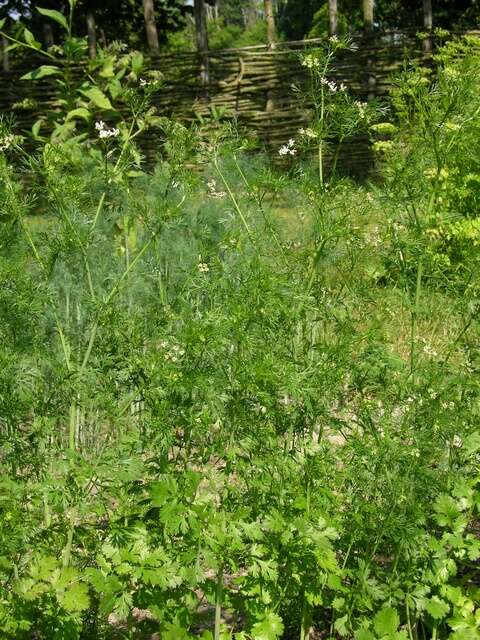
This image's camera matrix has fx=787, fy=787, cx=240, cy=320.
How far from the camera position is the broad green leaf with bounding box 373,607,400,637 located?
7.44 ft

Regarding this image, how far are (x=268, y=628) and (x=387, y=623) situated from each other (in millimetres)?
348

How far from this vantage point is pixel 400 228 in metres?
3.34

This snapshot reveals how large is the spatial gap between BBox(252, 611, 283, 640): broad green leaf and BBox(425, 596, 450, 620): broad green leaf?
0.47 metres

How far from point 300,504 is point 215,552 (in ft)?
0.90

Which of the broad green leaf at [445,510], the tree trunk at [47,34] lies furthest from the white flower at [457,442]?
the tree trunk at [47,34]

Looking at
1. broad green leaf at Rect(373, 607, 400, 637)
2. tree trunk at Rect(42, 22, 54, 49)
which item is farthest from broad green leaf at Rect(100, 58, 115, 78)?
tree trunk at Rect(42, 22, 54, 49)

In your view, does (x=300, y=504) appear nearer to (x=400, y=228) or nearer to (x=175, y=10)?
(x=400, y=228)

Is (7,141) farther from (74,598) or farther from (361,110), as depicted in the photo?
(74,598)

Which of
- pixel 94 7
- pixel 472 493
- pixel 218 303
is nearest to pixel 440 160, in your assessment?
pixel 218 303

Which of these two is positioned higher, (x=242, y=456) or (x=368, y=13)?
(x=368, y=13)

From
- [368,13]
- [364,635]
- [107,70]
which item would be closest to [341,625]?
[364,635]

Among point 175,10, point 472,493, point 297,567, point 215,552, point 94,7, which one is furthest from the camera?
point 175,10

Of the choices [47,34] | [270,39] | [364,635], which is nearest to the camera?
[364,635]

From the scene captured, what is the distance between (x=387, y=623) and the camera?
2271mm
